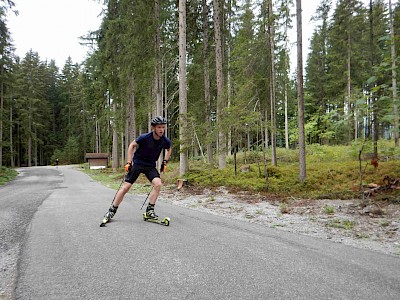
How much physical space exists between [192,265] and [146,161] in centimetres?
289

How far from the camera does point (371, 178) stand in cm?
909

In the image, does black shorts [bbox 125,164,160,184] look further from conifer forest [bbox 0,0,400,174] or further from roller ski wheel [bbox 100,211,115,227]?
conifer forest [bbox 0,0,400,174]

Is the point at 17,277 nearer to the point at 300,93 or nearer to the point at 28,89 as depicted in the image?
the point at 300,93

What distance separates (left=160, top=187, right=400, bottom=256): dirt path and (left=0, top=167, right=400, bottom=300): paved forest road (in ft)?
2.36

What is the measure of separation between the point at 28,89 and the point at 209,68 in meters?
48.8

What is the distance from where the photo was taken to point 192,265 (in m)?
2.98

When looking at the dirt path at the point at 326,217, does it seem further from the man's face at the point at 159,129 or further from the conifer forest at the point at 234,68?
the man's face at the point at 159,129

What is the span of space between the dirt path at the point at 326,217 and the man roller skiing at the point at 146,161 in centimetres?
207

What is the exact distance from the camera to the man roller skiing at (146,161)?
523cm

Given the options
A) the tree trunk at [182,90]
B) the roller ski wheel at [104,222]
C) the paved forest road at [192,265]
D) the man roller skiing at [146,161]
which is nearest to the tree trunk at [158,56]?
the tree trunk at [182,90]

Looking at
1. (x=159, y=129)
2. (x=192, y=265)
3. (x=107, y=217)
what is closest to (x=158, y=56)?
(x=159, y=129)

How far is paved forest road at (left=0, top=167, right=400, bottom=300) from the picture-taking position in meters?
2.39

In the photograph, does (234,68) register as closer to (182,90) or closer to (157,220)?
(182,90)

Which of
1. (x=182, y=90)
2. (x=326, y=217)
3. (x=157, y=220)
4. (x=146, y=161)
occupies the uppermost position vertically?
(x=182, y=90)
